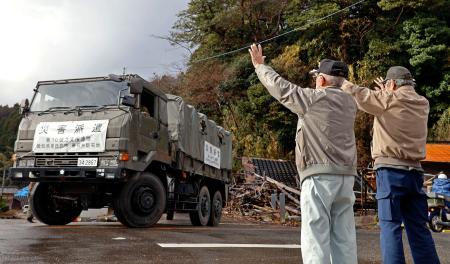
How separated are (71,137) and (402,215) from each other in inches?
246

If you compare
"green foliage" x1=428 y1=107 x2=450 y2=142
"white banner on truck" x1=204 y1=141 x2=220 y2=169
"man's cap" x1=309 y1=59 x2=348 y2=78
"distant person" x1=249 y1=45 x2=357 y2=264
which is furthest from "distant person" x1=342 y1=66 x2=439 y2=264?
"green foliage" x1=428 y1=107 x2=450 y2=142

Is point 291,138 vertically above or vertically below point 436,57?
below

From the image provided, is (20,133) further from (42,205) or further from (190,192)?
(190,192)

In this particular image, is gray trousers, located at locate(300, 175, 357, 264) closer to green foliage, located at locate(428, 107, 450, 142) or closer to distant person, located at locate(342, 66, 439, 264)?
distant person, located at locate(342, 66, 439, 264)

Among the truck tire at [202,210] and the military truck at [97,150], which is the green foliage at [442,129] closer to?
the truck tire at [202,210]

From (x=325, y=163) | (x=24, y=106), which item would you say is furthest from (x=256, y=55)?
(x=24, y=106)

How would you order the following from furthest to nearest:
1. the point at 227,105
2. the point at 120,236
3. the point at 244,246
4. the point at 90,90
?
the point at 227,105
the point at 90,90
the point at 120,236
the point at 244,246

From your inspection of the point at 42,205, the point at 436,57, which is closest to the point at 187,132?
the point at 42,205

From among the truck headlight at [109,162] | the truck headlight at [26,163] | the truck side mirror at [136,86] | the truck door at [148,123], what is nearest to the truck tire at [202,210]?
the truck door at [148,123]

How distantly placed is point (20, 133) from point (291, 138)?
1945 cm

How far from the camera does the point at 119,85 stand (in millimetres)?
9180

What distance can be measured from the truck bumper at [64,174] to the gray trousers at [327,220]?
5.46m

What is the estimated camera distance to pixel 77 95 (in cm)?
927

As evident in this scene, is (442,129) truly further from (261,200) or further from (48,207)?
(48,207)
